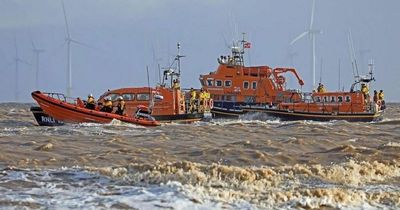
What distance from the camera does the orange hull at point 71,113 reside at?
26.4m

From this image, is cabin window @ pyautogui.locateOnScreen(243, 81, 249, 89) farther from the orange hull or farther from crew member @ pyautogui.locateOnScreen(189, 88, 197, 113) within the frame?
the orange hull

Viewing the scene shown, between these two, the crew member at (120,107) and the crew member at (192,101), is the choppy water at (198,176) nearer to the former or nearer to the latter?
the crew member at (120,107)

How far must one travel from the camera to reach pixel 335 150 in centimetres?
1611

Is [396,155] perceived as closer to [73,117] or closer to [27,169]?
[27,169]

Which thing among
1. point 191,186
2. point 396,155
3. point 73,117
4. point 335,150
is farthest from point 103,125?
point 191,186

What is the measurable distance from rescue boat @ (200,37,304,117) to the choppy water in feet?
64.2

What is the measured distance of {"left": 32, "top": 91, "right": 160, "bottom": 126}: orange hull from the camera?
86.6 feet

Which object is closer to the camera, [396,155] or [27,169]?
[27,169]

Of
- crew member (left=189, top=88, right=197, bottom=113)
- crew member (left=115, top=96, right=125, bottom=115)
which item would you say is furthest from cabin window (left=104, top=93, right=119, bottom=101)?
crew member (left=189, top=88, right=197, bottom=113)

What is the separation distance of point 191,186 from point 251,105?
27723 millimetres

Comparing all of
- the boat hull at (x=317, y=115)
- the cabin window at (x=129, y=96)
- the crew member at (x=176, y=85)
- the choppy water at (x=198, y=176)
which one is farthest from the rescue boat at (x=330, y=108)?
the choppy water at (x=198, y=176)

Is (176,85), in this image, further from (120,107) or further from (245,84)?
(245,84)

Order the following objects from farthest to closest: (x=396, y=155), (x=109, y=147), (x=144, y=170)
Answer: (x=109, y=147) → (x=396, y=155) → (x=144, y=170)

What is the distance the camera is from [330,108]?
117 ft
